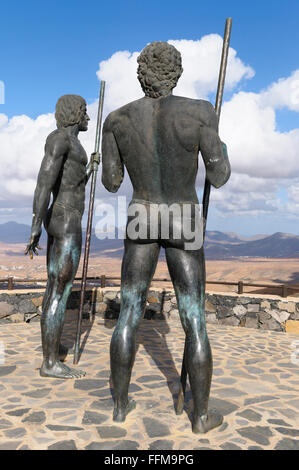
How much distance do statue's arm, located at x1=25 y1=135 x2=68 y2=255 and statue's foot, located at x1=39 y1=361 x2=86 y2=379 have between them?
1.15 meters

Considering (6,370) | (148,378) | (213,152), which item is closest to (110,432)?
(148,378)

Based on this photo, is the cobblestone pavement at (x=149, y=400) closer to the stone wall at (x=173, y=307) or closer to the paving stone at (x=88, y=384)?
the paving stone at (x=88, y=384)

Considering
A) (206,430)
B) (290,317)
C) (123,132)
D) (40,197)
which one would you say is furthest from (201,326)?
(290,317)

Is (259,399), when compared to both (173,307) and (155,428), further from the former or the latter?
(173,307)

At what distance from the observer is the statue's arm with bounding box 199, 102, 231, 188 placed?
2371 mm

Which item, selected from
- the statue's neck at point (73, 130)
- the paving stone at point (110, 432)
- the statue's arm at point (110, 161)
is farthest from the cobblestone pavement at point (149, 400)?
the statue's neck at point (73, 130)

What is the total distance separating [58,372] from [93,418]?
1.01 metres

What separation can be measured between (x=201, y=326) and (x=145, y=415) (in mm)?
891

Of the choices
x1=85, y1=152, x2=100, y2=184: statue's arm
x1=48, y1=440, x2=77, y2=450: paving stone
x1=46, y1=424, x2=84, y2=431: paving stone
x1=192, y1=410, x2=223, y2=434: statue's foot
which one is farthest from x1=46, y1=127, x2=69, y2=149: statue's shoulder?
x1=192, y1=410, x2=223, y2=434: statue's foot

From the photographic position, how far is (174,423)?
274cm

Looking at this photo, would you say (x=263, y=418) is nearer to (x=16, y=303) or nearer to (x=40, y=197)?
(x=40, y=197)

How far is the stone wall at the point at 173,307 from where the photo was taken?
21.0ft

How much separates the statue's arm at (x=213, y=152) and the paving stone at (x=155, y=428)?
168cm

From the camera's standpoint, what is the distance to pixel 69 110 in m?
3.79
